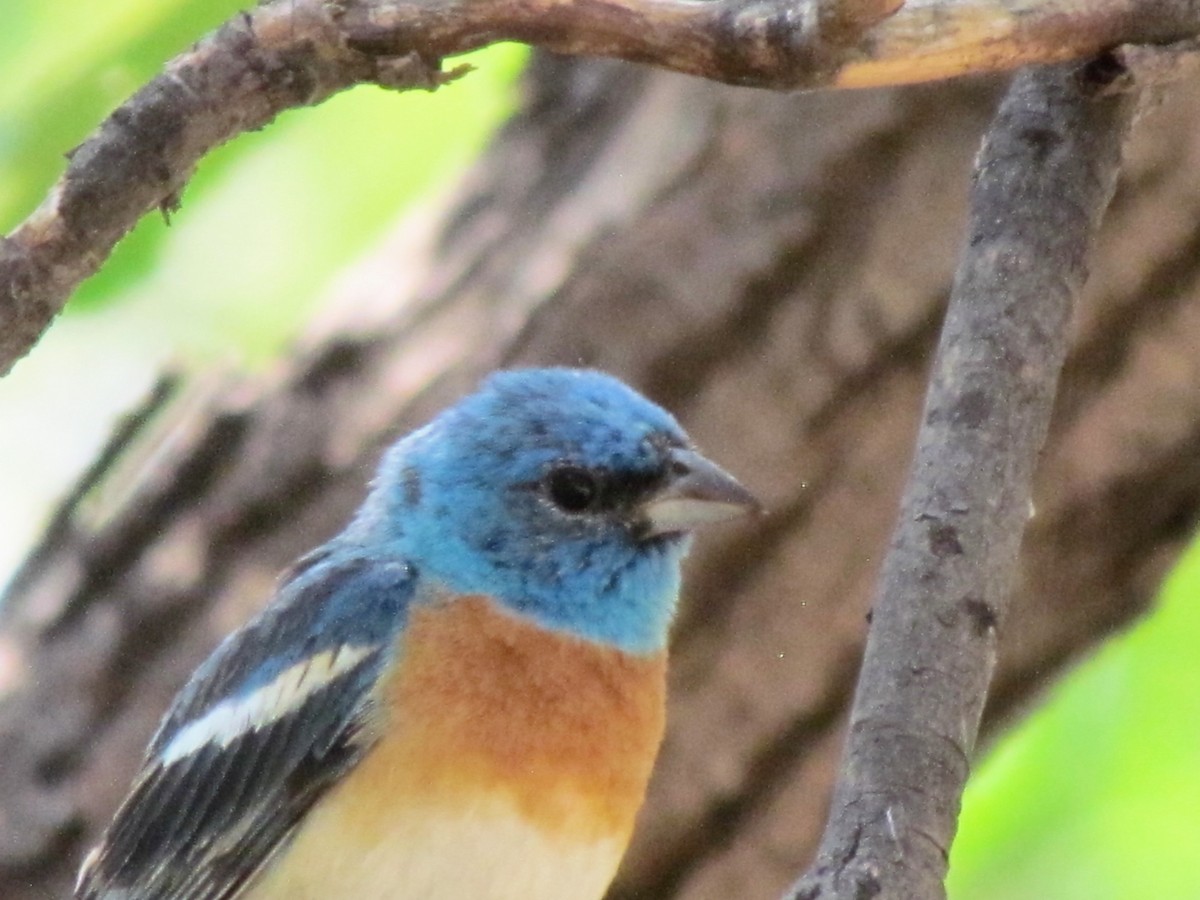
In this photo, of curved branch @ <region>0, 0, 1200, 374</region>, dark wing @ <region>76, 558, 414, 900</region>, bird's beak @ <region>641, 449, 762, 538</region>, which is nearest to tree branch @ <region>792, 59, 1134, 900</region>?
curved branch @ <region>0, 0, 1200, 374</region>

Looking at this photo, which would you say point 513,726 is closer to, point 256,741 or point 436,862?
point 436,862

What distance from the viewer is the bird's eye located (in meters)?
4.00

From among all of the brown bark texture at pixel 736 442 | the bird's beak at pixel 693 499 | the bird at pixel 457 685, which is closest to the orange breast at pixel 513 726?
the bird at pixel 457 685

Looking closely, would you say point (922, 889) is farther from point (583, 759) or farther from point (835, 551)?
point (835, 551)

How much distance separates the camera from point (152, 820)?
154 inches

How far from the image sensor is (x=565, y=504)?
4000 mm

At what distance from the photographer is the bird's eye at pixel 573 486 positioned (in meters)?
4.00

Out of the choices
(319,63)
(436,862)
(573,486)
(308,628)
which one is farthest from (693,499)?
(319,63)

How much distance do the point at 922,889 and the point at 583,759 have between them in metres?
1.24

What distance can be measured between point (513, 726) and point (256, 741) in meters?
0.65

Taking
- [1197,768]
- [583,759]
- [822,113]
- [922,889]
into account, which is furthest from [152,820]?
[1197,768]

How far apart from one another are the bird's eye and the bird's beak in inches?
Result: 4.8

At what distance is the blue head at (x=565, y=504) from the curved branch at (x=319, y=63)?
52.5 inches

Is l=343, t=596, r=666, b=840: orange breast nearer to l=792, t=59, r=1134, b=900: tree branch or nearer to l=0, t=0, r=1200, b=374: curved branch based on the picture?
l=792, t=59, r=1134, b=900: tree branch
